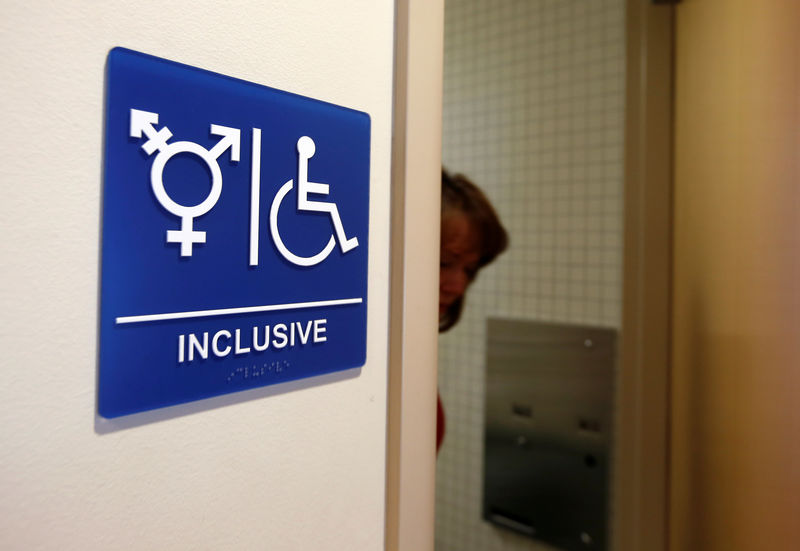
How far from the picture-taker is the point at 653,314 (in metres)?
1.16

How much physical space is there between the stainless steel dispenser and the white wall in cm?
95

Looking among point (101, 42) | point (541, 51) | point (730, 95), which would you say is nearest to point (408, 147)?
point (101, 42)

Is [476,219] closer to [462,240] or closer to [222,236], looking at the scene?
[462,240]

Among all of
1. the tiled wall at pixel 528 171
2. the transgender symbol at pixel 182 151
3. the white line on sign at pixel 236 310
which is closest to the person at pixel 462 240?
the tiled wall at pixel 528 171

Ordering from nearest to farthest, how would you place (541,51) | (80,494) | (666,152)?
(80,494) < (666,152) < (541,51)

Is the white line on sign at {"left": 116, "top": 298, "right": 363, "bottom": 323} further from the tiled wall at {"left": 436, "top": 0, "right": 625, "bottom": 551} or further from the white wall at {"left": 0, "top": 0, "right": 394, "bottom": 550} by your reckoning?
the tiled wall at {"left": 436, "top": 0, "right": 625, "bottom": 551}

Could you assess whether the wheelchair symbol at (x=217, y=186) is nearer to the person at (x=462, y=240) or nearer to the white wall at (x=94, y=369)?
the white wall at (x=94, y=369)

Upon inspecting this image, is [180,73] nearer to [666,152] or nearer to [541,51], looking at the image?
[666,152]

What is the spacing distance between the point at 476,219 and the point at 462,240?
8 centimetres

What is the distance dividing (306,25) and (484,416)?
1.22 metres

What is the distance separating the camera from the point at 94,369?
319 mm

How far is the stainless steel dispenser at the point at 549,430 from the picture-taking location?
127 centimetres

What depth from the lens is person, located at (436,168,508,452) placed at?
120 cm

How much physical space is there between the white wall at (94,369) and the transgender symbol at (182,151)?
3cm
